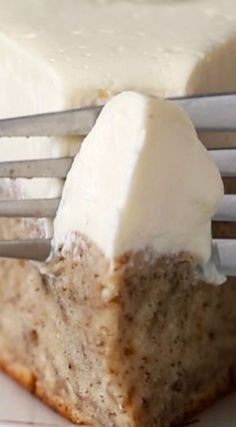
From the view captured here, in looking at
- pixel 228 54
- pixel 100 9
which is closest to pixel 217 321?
pixel 228 54

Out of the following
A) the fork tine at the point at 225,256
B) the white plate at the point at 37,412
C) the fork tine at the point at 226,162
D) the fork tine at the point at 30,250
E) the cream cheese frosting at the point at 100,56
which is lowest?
the white plate at the point at 37,412

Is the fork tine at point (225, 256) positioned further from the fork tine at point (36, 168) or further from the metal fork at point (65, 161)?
the fork tine at point (36, 168)

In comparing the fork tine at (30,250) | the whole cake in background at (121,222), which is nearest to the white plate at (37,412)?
the whole cake in background at (121,222)

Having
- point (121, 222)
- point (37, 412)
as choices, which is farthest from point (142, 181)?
point (37, 412)

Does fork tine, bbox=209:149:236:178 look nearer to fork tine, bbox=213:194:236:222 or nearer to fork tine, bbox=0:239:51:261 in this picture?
fork tine, bbox=213:194:236:222

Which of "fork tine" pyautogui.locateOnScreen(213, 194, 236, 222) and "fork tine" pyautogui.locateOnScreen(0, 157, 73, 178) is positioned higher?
"fork tine" pyautogui.locateOnScreen(0, 157, 73, 178)

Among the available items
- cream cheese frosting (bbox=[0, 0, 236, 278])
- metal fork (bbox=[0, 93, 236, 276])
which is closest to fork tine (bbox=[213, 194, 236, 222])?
metal fork (bbox=[0, 93, 236, 276])

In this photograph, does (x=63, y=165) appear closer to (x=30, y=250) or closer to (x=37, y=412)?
(x=30, y=250)
